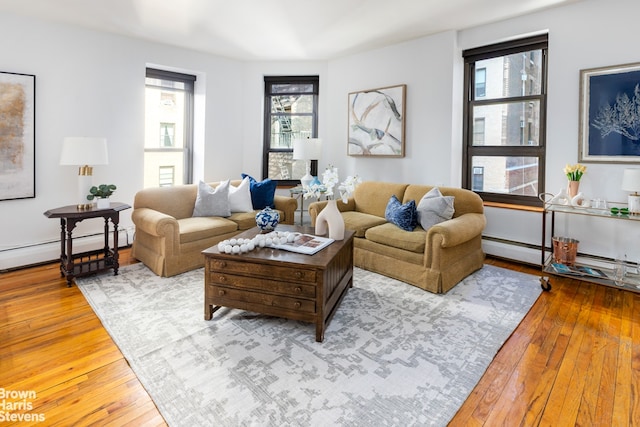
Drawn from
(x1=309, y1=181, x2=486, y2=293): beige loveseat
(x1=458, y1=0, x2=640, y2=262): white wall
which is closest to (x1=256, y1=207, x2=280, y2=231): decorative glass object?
(x1=309, y1=181, x2=486, y2=293): beige loveseat

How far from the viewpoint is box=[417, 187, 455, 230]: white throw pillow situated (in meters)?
3.66

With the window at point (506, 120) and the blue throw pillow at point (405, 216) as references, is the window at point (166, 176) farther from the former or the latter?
the window at point (506, 120)

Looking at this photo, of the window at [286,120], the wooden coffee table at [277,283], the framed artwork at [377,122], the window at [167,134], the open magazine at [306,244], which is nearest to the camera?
the wooden coffee table at [277,283]

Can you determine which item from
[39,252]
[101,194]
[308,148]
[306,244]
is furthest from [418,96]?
[39,252]

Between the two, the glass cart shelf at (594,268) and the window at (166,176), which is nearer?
the glass cart shelf at (594,268)

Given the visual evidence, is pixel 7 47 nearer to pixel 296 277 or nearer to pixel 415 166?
pixel 296 277

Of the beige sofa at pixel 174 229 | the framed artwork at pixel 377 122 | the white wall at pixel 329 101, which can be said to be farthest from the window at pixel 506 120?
the beige sofa at pixel 174 229

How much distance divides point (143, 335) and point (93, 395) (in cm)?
59

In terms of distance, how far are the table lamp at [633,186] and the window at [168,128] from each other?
5.21 metres

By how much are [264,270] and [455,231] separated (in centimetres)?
175

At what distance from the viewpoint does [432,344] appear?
234 centimetres

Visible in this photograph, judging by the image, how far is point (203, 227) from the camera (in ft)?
12.5

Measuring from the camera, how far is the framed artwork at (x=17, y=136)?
3.59m

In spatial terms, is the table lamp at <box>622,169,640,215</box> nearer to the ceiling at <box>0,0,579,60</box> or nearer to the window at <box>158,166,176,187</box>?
the ceiling at <box>0,0,579,60</box>
